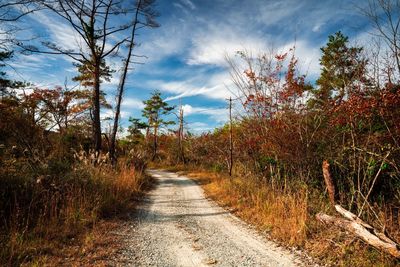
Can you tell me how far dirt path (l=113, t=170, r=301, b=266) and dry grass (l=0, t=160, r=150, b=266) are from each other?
0.61 m

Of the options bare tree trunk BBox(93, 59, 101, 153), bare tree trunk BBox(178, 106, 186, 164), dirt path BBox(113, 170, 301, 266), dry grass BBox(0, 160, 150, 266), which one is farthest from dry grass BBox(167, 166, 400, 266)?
bare tree trunk BBox(178, 106, 186, 164)

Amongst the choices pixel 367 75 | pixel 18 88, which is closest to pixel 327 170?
pixel 367 75

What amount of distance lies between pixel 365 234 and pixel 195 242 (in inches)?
114

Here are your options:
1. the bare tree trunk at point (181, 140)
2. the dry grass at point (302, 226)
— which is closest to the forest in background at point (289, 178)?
the dry grass at point (302, 226)

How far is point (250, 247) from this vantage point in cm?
476

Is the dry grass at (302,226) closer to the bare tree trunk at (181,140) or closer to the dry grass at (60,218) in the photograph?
the dry grass at (60,218)

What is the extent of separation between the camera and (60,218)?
5543mm

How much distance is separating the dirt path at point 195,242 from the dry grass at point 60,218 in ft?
1.99

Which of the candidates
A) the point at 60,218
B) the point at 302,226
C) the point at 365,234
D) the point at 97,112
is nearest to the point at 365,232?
the point at 365,234

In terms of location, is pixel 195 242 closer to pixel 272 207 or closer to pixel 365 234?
pixel 272 207

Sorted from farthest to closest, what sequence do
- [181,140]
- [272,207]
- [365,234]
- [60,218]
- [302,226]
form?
[181,140] < [272,207] < [60,218] < [302,226] < [365,234]

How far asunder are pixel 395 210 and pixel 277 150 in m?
3.15

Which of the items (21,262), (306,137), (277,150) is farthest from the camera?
(277,150)

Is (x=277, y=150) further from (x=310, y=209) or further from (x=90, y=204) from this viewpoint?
(x=90, y=204)
